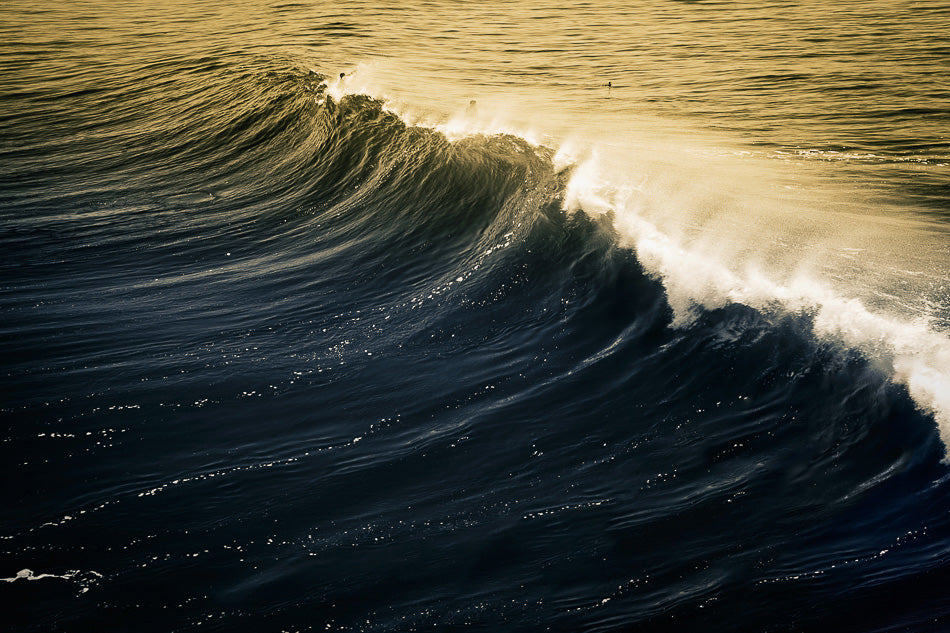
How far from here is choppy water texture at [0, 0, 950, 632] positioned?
11.4 ft

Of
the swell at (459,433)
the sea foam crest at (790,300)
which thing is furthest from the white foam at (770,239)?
the swell at (459,433)

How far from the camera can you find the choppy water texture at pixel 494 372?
11.4 feet

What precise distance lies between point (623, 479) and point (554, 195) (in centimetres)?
467

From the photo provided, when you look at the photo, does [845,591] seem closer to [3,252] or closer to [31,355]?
[31,355]

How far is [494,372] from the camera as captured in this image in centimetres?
528

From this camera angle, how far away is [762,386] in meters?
4.76

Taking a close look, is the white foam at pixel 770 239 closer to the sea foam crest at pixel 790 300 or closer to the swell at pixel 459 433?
the sea foam crest at pixel 790 300

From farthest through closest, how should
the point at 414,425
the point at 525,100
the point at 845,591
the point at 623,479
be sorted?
the point at 525,100 → the point at 414,425 → the point at 623,479 → the point at 845,591

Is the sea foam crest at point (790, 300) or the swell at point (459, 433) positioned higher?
the sea foam crest at point (790, 300)

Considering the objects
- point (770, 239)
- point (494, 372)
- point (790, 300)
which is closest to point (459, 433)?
point (494, 372)

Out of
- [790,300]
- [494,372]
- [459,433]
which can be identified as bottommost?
[459,433]

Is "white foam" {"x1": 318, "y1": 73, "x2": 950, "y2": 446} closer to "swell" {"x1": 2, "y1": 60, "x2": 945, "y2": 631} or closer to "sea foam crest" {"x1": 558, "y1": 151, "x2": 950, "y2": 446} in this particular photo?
"sea foam crest" {"x1": 558, "y1": 151, "x2": 950, "y2": 446}

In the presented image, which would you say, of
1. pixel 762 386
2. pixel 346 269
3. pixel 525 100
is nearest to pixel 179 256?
pixel 346 269

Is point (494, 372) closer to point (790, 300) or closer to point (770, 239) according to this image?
point (790, 300)
